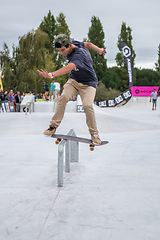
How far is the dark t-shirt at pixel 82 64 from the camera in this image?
3.77m

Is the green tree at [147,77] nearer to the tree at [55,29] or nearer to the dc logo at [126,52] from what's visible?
the tree at [55,29]

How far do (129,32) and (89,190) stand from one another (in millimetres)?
45507

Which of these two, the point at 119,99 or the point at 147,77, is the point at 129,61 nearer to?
the point at 119,99

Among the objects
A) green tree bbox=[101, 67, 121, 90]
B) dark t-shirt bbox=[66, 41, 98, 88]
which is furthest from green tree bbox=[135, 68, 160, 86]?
dark t-shirt bbox=[66, 41, 98, 88]

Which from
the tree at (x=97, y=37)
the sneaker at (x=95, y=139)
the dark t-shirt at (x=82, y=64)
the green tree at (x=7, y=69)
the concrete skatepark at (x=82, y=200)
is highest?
the tree at (x=97, y=37)

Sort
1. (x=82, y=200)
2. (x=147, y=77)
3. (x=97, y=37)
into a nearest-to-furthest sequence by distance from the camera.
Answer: (x=82, y=200) → (x=97, y=37) → (x=147, y=77)

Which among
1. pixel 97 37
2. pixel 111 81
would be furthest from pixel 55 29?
pixel 111 81

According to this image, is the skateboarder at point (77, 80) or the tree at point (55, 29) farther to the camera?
the tree at point (55, 29)

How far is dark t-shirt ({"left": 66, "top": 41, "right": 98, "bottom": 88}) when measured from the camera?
3771 mm

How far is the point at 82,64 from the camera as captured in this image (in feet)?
12.6

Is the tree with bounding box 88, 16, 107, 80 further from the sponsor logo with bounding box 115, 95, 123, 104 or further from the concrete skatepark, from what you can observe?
the concrete skatepark

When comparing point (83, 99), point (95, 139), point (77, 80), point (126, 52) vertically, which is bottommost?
point (95, 139)

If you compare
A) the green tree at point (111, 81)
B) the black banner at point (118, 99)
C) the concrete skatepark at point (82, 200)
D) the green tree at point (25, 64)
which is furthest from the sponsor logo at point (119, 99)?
the concrete skatepark at point (82, 200)

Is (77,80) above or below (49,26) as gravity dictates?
below
